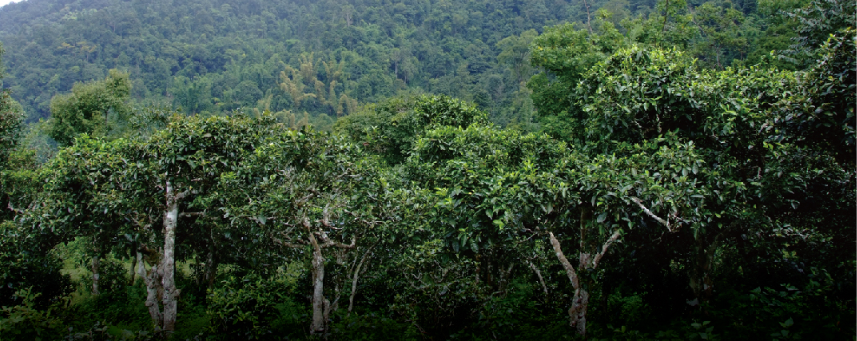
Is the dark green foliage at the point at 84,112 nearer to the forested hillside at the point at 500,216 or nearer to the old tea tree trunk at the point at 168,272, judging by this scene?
the forested hillside at the point at 500,216

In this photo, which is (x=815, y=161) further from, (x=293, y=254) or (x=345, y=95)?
(x=345, y=95)

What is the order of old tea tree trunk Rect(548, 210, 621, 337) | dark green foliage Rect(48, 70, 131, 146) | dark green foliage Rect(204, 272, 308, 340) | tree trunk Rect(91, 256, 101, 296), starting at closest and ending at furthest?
old tea tree trunk Rect(548, 210, 621, 337) < dark green foliage Rect(204, 272, 308, 340) < tree trunk Rect(91, 256, 101, 296) < dark green foliage Rect(48, 70, 131, 146)

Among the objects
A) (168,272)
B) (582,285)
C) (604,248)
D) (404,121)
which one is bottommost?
(582,285)

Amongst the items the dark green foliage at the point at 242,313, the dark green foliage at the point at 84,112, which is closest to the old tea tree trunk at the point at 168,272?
the dark green foliage at the point at 242,313

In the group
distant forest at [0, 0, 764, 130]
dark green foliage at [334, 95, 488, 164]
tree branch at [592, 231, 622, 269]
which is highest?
distant forest at [0, 0, 764, 130]

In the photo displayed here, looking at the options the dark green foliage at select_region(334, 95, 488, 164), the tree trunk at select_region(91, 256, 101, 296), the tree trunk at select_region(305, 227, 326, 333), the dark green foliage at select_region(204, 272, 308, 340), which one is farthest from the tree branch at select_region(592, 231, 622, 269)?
the tree trunk at select_region(91, 256, 101, 296)

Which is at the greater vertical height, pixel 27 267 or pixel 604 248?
pixel 604 248

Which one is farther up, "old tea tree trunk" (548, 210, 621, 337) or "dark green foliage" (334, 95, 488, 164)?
"dark green foliage" (334, 95, 488, 164)

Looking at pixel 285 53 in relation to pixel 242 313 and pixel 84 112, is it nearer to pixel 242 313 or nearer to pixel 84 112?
pixel 84 112

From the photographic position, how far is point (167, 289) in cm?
926

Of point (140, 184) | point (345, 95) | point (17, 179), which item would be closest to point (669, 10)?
point (140, 184)

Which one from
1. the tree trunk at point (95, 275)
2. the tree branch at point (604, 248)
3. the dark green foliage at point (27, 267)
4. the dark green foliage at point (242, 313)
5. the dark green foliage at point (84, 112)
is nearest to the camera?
the tree branch at point (604, 248)

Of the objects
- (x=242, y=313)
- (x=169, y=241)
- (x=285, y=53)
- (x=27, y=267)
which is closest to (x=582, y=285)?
(x=242, y=313)

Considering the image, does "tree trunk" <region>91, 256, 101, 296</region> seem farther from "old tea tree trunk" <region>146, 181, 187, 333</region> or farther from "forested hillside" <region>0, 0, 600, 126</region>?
"forested hillside" <region>0, 0, 600, 126</region>
